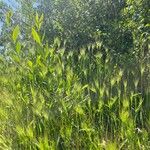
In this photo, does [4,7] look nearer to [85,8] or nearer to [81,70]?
[85,8]

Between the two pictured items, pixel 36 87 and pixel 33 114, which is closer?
pixel 33 114

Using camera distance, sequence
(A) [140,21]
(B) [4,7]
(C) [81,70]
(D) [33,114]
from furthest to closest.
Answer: (B) [4,7] → (A) [140,21] → (C) [81,70] → (D) [33,114]

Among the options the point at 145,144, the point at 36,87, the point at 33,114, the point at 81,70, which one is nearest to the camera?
the point at 145,144

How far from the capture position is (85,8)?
10.6ft

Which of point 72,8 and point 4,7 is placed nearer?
point 72,8

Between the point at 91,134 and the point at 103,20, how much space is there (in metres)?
1.37

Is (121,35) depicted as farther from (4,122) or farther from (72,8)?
(4,122)

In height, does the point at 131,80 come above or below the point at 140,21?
below

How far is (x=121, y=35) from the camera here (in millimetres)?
3000

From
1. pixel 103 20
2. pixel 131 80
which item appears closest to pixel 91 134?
pixel 131 80

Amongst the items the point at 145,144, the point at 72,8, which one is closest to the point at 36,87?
the point at 145,144

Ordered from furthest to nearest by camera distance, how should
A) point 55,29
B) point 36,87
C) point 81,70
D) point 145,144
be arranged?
point 55,29, point 81,70, point 36,87, point 145,144

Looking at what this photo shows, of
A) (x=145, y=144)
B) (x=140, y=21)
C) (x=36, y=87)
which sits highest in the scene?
(x=140, y=21)

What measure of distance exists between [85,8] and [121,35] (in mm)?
405
